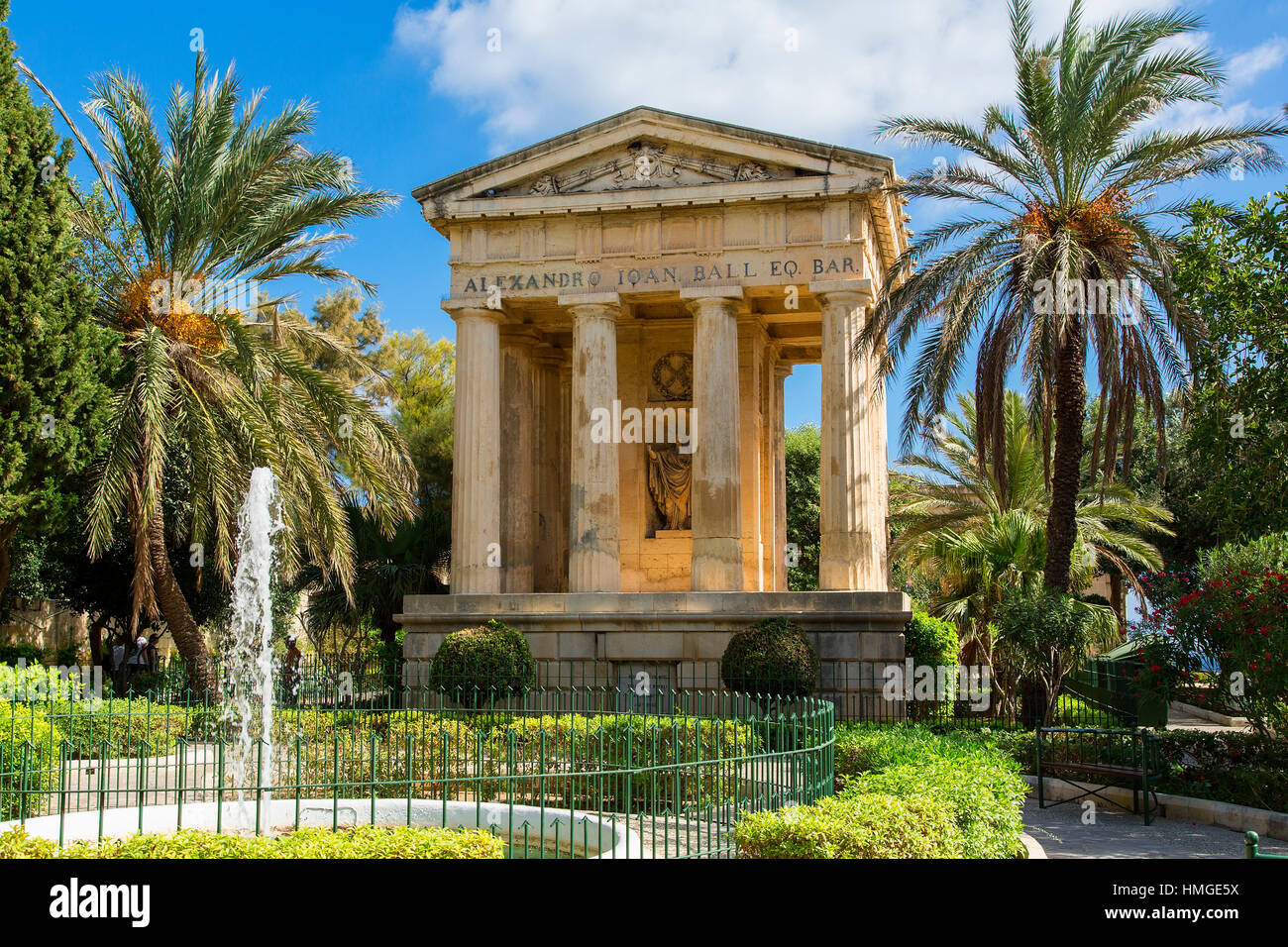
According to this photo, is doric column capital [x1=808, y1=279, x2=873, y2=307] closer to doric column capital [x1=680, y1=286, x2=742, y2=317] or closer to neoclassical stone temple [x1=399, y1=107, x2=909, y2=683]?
neoclassical stone temple [x1=399, y1=107, x2=909, y2=683]

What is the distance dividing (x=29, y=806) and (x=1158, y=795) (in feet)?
38.6

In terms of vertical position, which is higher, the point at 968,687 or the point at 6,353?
the point at 6,353

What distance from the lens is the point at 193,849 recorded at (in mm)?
7742

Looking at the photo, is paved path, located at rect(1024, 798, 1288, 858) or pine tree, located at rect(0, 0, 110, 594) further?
pine tree, located at rect(0, 0, 110, 594)

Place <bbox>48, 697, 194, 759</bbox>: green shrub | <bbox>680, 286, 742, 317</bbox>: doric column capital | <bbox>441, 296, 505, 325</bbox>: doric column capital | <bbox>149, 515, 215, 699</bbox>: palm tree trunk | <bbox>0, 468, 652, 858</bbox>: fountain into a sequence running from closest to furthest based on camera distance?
1. <bbox>0, 468, 652, 858</bbox>: fountain
2. <bbox>48, 697, 194, 759</bbox>: green shrub
3. <bbox>149, 515, 215, 699</bbox>: palm tree trunk
4. <bbox>680, 286, 742, 317</bbox>: doric column capital
5. <bbox>441, 296, 505, 325</bbox>: doric column capital

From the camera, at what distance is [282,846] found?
7.83 metres

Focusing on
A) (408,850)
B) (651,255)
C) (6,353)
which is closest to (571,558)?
(651,255)

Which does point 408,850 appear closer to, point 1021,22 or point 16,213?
point 16,213

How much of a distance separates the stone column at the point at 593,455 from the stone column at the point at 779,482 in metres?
4.53

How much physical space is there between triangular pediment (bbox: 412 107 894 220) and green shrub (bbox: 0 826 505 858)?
16.2m

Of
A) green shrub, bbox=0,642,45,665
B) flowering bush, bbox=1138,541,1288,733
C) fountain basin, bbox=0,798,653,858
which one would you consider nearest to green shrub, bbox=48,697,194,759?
fountain basin, bbox=0,798,653,858

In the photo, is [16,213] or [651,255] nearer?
[16,213]

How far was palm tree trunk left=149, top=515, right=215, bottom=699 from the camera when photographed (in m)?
19.5

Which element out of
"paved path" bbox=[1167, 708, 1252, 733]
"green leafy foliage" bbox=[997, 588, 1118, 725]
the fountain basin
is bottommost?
"paved path" bbox=[1167, 708, 1252, 733]
